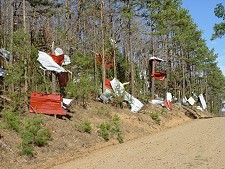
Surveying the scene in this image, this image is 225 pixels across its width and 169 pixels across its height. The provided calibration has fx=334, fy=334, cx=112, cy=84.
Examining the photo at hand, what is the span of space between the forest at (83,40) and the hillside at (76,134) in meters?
1.33

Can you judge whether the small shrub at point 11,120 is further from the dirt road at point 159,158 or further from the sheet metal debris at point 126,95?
the sheet metal debris at point 126,95

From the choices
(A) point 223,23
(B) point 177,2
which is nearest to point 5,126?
(A) point 223,23

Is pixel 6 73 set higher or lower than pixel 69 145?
higher

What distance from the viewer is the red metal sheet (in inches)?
538

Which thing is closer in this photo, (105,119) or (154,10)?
(105,119)

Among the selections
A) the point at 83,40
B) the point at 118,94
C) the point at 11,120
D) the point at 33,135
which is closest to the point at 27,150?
the point at 33,135

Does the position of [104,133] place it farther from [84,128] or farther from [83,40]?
[83,40]

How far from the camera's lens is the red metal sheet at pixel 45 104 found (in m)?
13.7

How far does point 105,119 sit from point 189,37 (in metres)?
22.6

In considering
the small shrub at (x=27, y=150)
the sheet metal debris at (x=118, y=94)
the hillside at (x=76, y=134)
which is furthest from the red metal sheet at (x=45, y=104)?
the sheet metal debris at (x=118, y=94)

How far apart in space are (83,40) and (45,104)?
47.0 ft

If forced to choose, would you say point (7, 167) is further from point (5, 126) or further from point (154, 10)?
point (154, 10)

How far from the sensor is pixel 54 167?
368 inches

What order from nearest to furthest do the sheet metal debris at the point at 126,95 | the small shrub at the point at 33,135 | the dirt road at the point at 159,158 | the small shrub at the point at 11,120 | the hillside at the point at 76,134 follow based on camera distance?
the dirt road at the point at 159,158 → the hillside at the point at 76,134 → the small shrub at the point at 33,135 → the small shrub at the point at 11,120 → the sheet metal debris at the point at 126,95
